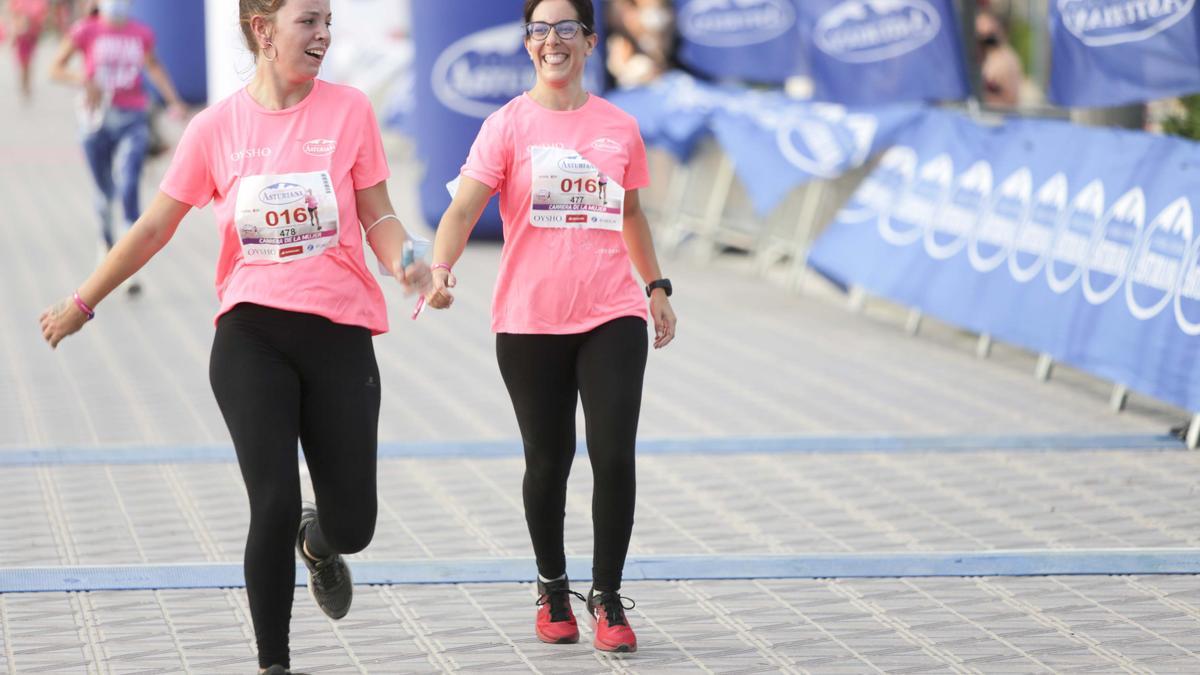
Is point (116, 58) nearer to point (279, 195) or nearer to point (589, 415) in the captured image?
point (589, 415)

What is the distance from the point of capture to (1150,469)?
714 cm

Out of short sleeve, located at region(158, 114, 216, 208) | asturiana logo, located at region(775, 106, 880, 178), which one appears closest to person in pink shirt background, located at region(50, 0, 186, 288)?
asturiana logo, located at region(775, 106, 880, 178)

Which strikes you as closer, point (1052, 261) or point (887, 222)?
point (1052, 261)

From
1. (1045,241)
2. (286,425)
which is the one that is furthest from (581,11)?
(1045,241)

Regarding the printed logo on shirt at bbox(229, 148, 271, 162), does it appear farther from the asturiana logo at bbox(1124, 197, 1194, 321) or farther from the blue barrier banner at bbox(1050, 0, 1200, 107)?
the blue barrier banner at bbox(1050, 0, 1200, 107)

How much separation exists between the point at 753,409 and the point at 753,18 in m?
7.28

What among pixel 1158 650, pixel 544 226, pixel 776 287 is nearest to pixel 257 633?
pixel 544 226

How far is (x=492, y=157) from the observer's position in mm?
4695

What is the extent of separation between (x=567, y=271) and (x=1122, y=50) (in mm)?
5040

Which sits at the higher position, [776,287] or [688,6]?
[688,6]

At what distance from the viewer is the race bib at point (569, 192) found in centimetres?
467

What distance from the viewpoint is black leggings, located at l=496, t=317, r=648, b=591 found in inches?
184

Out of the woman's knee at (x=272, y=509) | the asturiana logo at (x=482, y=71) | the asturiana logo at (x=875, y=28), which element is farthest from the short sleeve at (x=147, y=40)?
the woman's knee at (x=272, y=509)

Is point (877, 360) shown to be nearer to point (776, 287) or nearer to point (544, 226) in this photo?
point (776, 287)
